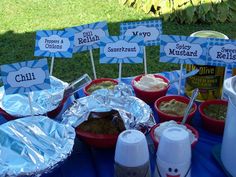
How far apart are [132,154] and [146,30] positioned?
21.3 inches

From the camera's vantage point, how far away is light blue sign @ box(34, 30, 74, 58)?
1.16 meters

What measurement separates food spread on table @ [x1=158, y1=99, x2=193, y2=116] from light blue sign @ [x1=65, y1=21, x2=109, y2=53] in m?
0.29

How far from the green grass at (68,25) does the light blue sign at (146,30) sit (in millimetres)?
1181

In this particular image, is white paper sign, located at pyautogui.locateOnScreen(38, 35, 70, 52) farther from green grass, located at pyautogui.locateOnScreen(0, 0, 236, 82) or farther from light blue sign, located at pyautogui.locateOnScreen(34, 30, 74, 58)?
green grass, located at pyautogui.locateOnScreen(0, 0, 236, 82)

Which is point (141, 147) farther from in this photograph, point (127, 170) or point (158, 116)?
point (158, 116)

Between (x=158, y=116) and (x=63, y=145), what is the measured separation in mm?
321

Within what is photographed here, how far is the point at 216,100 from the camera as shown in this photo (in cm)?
112

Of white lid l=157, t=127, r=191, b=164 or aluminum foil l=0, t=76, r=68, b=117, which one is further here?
aluminum foil l=0, t=76, r=68, b=117

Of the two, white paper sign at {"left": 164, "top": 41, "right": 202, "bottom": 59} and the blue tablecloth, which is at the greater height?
white paper sign at {"left": 164, "top": 41, "right": 202, "bottom": 59}

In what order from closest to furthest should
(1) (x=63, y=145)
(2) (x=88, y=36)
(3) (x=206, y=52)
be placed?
(1) (x=63, y=145) < (3) (x=206, y=52) < (2) (x=88, y=36)

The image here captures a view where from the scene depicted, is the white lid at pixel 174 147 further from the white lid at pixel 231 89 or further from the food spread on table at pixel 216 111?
the food spread on table at pixel 216 111

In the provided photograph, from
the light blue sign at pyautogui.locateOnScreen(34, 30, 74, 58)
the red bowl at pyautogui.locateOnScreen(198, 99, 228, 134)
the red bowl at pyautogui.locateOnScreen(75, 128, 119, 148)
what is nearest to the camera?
the red bowl at pyautogui.locateOnScreen(75, 128, 119, 148)

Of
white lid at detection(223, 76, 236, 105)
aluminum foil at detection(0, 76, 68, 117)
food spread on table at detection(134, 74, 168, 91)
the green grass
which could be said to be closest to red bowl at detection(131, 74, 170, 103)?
food spread on table at detection(134, 74, 168, 91)

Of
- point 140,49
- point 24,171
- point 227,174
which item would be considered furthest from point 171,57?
point 24,171
